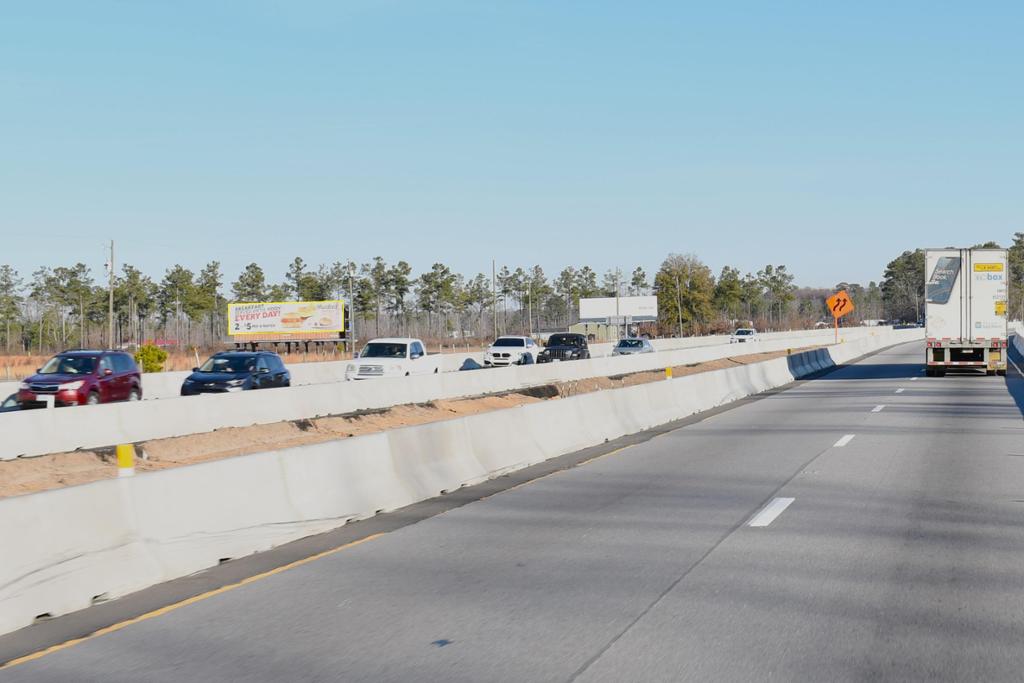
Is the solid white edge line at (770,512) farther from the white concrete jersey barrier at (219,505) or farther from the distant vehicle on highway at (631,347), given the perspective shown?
the distant vehicle on highway at (631,347)

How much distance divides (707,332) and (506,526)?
498ft

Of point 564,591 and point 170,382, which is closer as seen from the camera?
point 564,591

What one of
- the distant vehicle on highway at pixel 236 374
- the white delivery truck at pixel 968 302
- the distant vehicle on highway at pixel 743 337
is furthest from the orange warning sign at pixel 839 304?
the distant vehicle on highway at pixel 236 374

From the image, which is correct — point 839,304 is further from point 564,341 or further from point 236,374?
point 236,374

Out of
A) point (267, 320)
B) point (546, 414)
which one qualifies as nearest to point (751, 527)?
point (546, 414)

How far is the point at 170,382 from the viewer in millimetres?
35281

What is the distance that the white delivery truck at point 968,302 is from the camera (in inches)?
1420

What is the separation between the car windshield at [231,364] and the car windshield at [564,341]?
2401 cm

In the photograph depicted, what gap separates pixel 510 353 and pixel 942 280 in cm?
2084

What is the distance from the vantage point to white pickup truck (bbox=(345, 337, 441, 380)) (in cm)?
3681

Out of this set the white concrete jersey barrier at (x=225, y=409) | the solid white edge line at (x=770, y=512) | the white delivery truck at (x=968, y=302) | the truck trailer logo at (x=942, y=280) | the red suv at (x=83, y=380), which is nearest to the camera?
the solid white edge line at (x=770, y=512)

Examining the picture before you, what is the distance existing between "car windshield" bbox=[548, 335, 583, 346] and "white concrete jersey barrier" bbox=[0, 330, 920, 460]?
31.0ft

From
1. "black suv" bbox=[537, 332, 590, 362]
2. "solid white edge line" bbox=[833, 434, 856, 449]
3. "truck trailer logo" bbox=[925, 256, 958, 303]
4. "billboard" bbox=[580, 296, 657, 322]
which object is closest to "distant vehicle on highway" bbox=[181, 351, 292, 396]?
"solid white edge line" bbox=[833, 434, 856, 449]

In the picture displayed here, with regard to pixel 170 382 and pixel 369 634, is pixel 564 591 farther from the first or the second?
pixel 170 382
